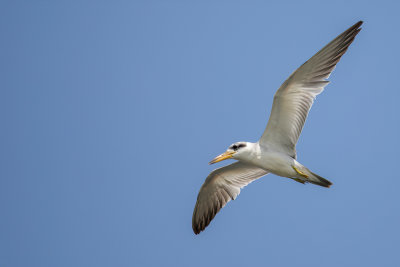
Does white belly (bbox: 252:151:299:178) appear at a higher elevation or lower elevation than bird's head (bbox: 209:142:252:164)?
lower

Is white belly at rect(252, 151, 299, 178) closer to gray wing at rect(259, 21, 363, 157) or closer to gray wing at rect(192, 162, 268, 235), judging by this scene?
gray wing at rect(259, 21, 363, 157)

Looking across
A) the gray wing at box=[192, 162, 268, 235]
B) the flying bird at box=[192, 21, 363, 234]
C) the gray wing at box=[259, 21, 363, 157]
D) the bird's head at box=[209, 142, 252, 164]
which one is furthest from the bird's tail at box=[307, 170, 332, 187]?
the gray wing at box=[192, 162, 268, 235]

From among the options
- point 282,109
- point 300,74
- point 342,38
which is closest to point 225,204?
point 282,109

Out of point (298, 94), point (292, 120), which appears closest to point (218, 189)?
point (292, 120)

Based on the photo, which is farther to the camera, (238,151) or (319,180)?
(238,151)

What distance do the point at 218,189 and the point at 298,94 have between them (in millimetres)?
3178

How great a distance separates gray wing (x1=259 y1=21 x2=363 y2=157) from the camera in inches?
377

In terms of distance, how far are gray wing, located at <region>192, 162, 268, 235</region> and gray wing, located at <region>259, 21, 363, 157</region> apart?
4.93 ft

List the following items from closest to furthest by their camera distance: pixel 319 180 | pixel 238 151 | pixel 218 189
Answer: pixel 319 180
pixel 238 151
pixel 218 189

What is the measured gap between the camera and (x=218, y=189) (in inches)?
463

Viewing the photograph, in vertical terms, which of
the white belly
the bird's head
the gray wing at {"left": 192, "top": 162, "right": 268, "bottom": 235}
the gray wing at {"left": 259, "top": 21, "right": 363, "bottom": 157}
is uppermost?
the gray wing at {"left": 259, "top": 21, "right": 363, "bottom": 157}

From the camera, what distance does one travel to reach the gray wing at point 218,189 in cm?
1159

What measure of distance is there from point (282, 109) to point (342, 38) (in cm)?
177

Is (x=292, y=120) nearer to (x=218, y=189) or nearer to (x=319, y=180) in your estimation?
(x=319, y=180)
